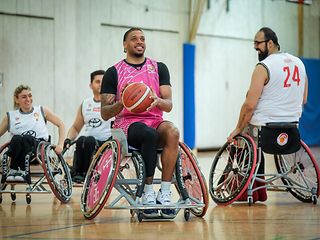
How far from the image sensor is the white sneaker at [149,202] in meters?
5.29

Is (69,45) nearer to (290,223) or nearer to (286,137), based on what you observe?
(286,137)

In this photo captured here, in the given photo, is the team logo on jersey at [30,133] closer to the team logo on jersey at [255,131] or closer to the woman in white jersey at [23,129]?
the woman in white jersey at [23,129]

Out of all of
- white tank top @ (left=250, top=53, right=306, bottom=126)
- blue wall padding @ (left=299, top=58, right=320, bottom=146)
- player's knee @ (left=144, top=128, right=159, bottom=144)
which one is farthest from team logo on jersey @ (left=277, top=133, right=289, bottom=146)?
blue wall padding @ (left=299, top=58, right=320, bottom=146)

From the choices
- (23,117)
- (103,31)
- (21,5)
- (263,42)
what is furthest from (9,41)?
(263,42)

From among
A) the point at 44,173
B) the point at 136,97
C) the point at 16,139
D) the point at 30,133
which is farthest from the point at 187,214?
the point at 30,133

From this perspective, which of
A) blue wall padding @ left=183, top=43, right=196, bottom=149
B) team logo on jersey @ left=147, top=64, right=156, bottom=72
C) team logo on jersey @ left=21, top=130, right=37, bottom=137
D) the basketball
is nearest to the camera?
the basketball

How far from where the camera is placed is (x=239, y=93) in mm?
17078

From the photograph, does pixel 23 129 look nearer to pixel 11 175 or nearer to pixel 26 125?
pixel 26 125

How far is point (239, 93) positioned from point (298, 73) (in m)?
10.7

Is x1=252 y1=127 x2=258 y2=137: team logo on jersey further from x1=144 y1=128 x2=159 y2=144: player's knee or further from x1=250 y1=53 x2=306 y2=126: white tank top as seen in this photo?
x1=144 y1=128 x2=159 y2=144: player's knee

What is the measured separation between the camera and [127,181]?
17.5 ft

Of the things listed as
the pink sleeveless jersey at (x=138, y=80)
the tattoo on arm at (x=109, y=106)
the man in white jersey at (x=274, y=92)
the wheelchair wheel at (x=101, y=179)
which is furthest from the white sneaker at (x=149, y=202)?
the man in white jersey at (x=274, y=92)

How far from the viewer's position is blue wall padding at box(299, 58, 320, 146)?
18.1 metres

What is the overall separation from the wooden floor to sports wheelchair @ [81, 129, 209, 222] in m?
0.11
